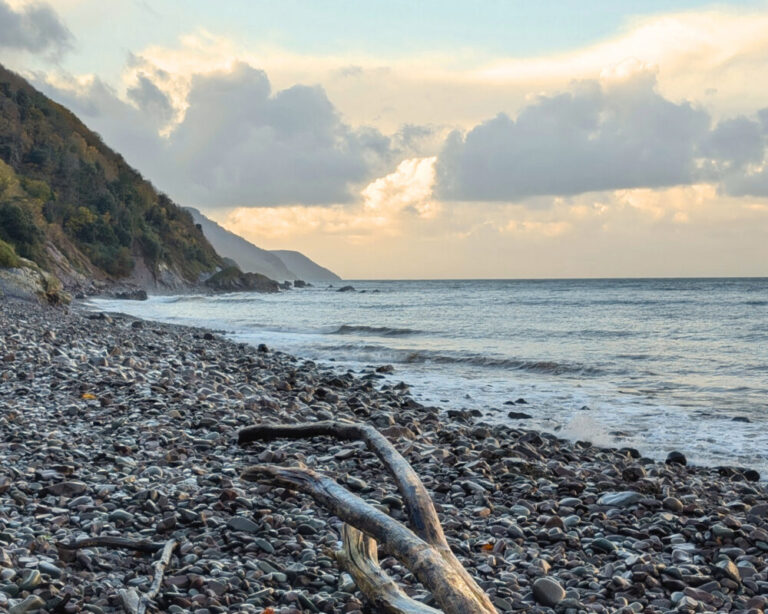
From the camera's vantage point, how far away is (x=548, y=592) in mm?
3805

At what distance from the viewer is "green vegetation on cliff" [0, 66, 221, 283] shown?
6038cm

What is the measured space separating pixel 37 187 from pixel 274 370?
55826 millimetres

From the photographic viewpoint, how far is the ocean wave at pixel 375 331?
Answer: 26.5 m

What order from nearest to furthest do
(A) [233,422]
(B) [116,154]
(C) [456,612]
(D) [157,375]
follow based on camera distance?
(C) [456,612] → (A) [233,422] → (D) [157,375] → (B) [116,154]

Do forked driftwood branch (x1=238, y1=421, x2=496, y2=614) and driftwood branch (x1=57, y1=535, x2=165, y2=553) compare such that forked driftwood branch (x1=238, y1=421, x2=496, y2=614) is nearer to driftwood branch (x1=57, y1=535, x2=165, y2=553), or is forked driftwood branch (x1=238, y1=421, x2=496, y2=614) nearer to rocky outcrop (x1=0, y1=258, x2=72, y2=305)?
driftwood branch (x1=57, y1=535, x2=165, y2=553)

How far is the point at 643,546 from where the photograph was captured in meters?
→ 4.76

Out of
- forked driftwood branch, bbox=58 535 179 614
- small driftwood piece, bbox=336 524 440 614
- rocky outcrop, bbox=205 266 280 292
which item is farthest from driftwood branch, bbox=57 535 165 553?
rocky outcrop, bbox=205 266 280 292

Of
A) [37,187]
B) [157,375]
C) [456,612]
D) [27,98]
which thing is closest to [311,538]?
[456,612]

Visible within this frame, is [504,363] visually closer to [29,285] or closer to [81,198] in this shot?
[29,285]

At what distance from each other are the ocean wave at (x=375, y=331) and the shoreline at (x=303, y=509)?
1690 cm

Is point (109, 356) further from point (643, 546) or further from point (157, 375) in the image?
point (643, 546)

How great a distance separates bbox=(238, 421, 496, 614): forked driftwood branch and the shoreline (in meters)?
0.23

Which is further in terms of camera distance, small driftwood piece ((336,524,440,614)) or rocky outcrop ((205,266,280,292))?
rocky outcrop ((205,266,280,292))

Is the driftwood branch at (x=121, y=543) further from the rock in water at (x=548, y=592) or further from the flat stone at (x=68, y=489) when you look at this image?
the rock in water at (x=548, y=592)
